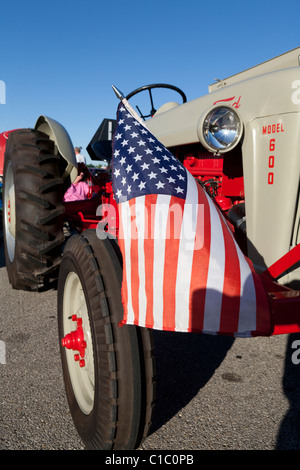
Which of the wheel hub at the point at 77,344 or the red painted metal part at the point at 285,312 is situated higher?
the red painted metal part at the point at 285,312

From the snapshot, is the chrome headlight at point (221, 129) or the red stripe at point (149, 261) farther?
the chrome headlight at point (221, 129)

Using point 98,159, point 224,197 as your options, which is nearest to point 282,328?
point 224,197

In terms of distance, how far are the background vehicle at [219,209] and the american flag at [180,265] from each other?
11cm

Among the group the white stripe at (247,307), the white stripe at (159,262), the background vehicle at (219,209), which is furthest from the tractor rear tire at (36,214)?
the white stripe at (247,307)

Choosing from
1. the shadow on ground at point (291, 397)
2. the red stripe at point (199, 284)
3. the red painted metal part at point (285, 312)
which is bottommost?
the shadow on ground at point (291, 397)

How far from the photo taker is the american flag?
3.92 ft

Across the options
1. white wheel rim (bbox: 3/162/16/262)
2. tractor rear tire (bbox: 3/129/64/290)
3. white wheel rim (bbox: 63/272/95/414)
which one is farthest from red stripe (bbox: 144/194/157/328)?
white wheel rim (bbox: 3/162/16/262)

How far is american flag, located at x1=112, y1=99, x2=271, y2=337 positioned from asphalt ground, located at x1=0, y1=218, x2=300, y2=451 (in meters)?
0.73

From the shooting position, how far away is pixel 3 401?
1.89m

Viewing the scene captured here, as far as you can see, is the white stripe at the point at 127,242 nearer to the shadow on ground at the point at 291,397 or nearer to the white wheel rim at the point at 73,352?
the white wheel rim at the point at 73,352

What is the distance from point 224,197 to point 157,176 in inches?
37.4

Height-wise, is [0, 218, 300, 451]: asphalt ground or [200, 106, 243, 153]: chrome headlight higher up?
[200, 106, 243, 153]: chrome headlight

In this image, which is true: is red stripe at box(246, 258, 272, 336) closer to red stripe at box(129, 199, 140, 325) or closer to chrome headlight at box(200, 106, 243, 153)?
red stripe at box(129, 199, 140, 325)

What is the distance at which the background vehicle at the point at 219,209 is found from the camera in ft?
4.31
